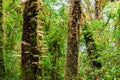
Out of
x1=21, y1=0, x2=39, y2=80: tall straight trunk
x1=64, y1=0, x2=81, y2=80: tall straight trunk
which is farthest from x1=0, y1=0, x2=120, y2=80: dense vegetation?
x1=21, y1=0, x2=39, y2=80: tall straight trunk

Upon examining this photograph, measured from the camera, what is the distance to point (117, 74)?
8383mm

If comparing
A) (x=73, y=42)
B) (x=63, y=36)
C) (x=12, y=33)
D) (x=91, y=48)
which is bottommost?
(x=91, y=48)

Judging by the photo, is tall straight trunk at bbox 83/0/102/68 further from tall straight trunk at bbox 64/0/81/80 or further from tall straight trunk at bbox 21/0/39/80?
tall straight trunk at bbox 21/0/39/80

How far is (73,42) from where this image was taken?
11867 mm

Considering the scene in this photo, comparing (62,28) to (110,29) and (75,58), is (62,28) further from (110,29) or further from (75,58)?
(75,58)

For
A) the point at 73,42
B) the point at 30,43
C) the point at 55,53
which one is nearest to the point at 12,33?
the point at 55,53

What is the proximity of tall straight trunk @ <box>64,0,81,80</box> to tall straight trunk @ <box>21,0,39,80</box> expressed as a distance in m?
5.32

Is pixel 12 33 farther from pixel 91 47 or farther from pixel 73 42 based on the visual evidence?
pixel 73 42

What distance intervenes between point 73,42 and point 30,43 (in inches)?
220

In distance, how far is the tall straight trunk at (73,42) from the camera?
11688mm

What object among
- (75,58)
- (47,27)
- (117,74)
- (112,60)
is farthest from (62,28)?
(117,74)

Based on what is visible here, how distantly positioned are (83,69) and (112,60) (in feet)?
20.6

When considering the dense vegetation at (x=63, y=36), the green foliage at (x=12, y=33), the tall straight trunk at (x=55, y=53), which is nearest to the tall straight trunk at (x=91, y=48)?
the dense vegetation at (x=63, y=36)

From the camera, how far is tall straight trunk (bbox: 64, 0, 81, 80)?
460 inches
